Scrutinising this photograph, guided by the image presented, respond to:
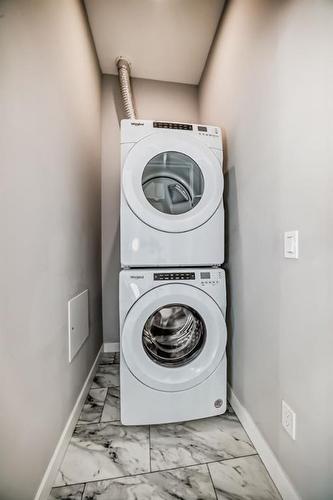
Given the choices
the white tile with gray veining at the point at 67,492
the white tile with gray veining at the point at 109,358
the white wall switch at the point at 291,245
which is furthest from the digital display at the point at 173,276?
the white tile with gray veining at the point at 109,358

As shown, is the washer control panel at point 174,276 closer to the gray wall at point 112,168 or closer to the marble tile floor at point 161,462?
the marble tile floor at point 161,462

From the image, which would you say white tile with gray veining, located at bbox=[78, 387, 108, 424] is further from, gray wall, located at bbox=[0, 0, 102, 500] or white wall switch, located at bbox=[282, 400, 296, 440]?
white wall switch, located at bbox=[282, 400, 296, 440]

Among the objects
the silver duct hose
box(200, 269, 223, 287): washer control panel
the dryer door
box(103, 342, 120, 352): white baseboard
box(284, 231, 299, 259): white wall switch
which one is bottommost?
box(103, 342, 120, 352): white baseboard

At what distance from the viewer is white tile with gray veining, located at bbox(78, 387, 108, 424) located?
120 centimetres

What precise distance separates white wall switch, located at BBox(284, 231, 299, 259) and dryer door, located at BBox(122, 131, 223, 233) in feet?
1.41

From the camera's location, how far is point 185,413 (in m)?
1.10

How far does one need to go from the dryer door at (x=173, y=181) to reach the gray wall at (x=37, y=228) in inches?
14.4

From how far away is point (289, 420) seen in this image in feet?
2.60

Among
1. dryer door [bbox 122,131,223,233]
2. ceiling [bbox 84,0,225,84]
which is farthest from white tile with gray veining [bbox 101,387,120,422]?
ceiling [bbox 84,0,225,84]

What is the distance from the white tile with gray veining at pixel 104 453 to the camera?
2.95ft

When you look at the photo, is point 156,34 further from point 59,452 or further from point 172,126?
point 59,452

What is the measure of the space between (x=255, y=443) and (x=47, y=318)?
1.11 metres

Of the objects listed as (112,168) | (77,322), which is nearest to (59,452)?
(77,322)

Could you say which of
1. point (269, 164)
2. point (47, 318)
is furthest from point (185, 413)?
point (269, 164)
